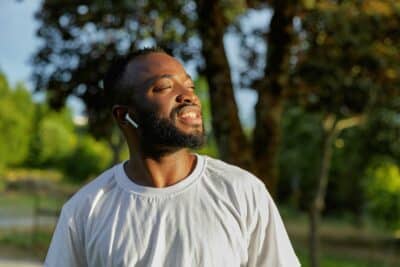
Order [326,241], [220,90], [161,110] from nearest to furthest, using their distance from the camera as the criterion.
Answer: [161,110], [220,90], [326,241]

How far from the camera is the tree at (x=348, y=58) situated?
11.0m

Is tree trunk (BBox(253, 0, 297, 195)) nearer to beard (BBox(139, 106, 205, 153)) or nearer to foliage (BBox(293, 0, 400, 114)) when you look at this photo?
foliage (BBox(293, 0, 400, 114))

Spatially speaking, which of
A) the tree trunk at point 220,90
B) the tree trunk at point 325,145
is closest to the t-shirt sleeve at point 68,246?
the tree trunk at point 220,90

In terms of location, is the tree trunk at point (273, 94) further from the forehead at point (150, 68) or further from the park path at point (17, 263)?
the forehead at point (150, 68)

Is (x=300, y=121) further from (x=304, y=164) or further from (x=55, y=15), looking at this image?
(x=304, y=164)

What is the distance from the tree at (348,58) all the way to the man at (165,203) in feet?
25.9

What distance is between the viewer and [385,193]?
72.7ft

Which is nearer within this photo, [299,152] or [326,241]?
[299,152]

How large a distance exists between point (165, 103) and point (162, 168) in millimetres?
180

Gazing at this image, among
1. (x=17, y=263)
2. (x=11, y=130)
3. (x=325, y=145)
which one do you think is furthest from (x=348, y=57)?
(x=11, y=130)

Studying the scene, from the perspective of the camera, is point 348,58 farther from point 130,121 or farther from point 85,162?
point 85,162

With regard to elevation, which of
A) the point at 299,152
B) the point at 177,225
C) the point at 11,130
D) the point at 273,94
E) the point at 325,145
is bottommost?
the point at 11,130

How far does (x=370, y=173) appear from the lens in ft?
78.4

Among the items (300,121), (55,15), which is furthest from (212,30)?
(300,121)
